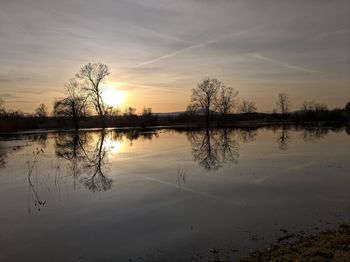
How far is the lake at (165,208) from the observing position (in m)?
6.73

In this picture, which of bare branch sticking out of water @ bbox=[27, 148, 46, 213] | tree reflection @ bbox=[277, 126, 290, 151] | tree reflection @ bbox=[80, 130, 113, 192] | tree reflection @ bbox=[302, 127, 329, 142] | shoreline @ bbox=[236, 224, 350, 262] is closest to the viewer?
shoreline @ bbox=[236, 224, 350, 262]

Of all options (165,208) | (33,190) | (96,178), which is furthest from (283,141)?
(33,190)

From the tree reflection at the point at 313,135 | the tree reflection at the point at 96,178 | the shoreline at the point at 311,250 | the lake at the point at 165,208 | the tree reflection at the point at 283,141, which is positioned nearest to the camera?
the shoreline at the point at 311,250

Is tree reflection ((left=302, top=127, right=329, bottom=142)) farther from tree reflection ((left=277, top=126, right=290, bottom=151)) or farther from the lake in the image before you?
the lake

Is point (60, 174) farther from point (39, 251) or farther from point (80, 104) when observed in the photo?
point (80, 104)

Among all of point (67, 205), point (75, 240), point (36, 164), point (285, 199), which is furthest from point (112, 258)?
point (36, 164)

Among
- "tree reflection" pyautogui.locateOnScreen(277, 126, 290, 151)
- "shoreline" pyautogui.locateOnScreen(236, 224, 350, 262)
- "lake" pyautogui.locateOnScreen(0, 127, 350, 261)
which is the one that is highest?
"tree reflection" pyautogui.locateOnScreen(277, 126, 290, 151)

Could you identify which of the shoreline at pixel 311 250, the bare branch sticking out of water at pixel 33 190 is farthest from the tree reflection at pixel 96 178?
the shoreline at pixel 311 250

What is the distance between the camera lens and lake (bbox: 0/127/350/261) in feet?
22.1

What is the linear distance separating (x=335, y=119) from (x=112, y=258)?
9069 centimetres

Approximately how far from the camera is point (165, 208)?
31.0 feet

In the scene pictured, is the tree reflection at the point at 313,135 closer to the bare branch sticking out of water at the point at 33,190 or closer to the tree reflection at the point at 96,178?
the tree reflection at the point at 96,178

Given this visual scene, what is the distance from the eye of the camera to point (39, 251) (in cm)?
675

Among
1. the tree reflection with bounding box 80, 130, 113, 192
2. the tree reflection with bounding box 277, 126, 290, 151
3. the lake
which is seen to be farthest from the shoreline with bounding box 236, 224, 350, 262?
the tree reflection with bounding box 277, 126, 290, 151
